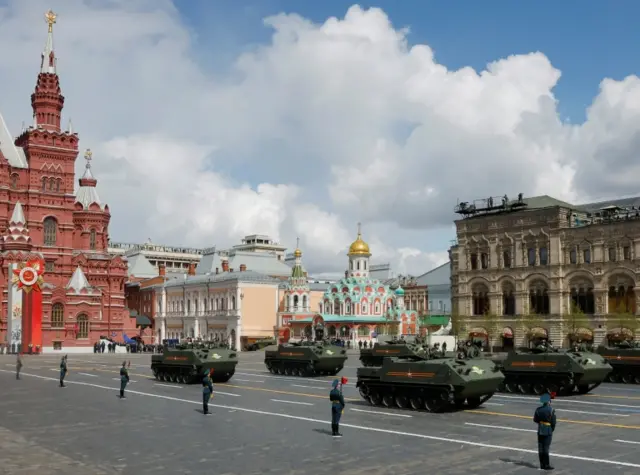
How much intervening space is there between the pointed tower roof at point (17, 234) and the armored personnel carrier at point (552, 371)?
5403cm

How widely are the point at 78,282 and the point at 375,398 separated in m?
57.1

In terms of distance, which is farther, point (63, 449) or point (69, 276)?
point (69, 276)

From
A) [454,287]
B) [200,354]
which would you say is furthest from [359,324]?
[200,354]

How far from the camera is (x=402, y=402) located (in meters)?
22.4

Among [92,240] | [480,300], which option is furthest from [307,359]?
[92,240]

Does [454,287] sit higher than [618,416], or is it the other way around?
[454,287]

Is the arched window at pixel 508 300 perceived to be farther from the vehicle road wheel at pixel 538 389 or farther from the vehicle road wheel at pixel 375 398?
the vehicle road wheel at pixel 375 398

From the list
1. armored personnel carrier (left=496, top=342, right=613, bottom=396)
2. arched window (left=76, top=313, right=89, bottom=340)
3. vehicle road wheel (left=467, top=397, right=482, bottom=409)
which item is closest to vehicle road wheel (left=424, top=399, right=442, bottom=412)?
vehicle road wheel (left=467, top=397, right=482, bottom=409)

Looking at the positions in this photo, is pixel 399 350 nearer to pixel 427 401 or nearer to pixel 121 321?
pixel 427 401

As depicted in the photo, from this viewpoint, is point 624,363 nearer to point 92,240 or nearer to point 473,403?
point 473,403

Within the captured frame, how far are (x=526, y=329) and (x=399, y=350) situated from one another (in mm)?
23070

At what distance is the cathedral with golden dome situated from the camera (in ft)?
250

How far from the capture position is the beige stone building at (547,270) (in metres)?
52.9

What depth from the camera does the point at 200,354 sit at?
31203mm
